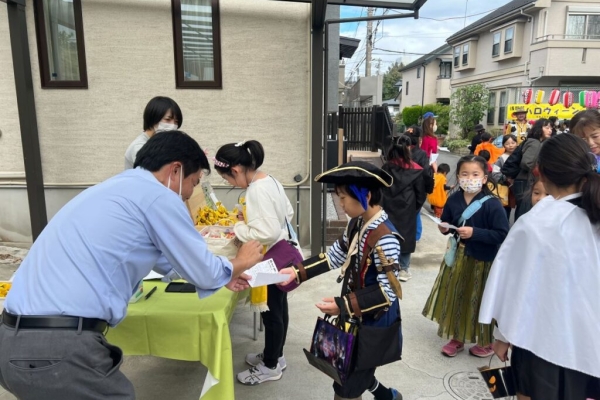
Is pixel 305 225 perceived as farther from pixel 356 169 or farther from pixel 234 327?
pixel 356 169

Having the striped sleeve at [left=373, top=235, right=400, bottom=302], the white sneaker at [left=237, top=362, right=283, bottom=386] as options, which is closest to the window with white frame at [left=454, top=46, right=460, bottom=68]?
the white sneaker at [left=237, top=362, right=283, bottom=386]

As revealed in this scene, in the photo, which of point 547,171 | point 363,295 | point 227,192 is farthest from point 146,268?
point 227,192

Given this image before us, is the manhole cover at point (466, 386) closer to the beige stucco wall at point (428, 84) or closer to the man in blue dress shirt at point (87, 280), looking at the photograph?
the man in blue dress shirt at point (87, 280)

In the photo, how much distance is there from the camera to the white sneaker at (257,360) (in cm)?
323

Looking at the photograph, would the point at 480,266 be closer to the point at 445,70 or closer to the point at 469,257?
the point at 469,257

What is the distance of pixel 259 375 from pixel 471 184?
7.01ft

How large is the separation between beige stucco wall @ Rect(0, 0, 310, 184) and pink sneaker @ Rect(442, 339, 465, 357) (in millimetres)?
3099

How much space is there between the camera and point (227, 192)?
595 cm

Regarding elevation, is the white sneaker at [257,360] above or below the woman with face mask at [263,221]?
below

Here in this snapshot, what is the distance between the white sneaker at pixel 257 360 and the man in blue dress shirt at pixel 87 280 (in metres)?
1.66

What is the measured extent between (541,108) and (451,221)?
13121 mm

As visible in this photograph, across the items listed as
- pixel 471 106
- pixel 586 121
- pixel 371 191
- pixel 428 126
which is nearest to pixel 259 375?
pixel 371 191

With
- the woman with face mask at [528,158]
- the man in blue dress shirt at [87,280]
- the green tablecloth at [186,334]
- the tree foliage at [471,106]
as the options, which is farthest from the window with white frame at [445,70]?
the man in blue dress shirt at [87,280]

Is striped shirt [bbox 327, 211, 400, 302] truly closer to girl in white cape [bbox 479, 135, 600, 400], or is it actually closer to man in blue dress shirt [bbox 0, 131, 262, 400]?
girl in white cape [bbox 479, 135, 600, 400]
